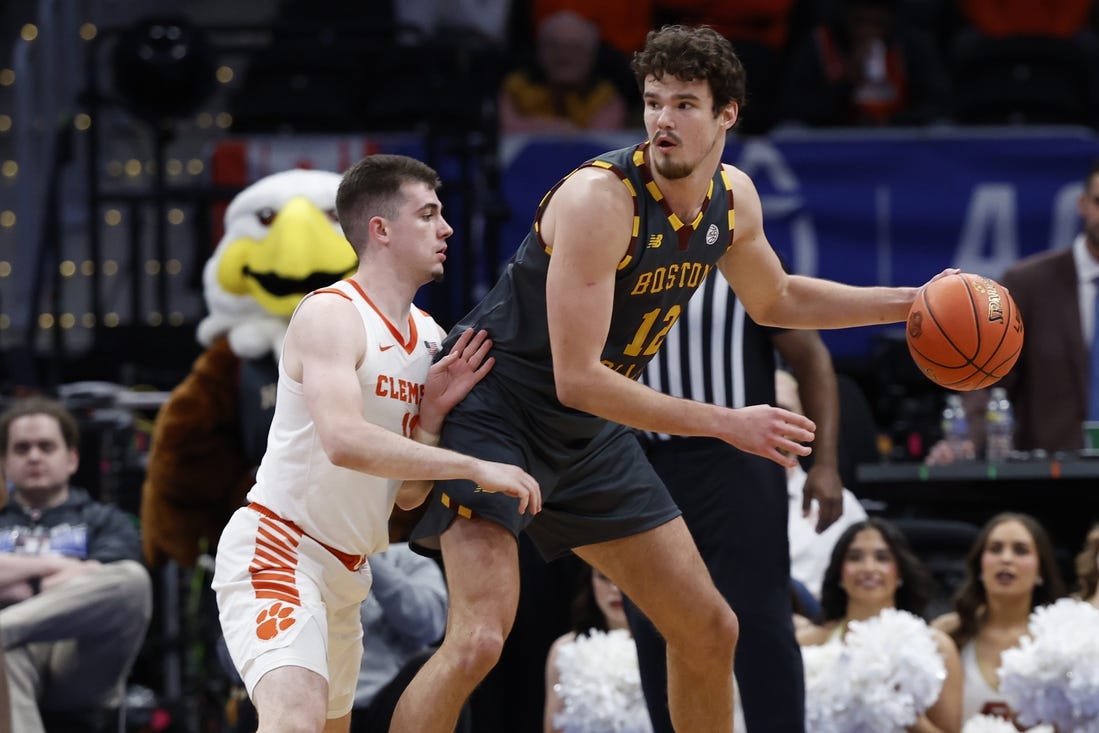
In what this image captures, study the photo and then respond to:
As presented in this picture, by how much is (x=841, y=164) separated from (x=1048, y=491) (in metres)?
2.45

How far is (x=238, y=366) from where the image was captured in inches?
253

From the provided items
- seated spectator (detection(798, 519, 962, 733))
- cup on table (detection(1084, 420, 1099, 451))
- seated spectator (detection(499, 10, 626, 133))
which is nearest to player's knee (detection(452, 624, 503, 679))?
seated spectator (detection(798, 519, 962, 733))

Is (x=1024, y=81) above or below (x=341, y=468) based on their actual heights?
A: above

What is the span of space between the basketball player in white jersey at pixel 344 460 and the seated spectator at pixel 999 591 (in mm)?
2625

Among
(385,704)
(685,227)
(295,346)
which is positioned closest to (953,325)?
(685,227)

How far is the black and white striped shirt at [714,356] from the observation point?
5.36 metres

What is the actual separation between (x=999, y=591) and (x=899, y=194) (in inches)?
122

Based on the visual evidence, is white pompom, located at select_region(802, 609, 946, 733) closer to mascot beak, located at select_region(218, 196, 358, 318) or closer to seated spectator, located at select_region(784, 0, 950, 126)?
mascot beak, located at select_region(218, 196, 358, 318)

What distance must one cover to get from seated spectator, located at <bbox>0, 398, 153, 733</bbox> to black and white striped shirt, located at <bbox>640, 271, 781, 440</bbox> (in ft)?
7.04

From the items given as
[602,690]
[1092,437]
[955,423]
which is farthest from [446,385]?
[955,423]

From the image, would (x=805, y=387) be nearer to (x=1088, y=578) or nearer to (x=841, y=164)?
(x=1088, y=578)

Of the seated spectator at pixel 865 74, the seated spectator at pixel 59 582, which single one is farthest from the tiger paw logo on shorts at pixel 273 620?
the seated spectator at pixel 865 74

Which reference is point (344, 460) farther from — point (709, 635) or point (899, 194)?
point (899, 194)

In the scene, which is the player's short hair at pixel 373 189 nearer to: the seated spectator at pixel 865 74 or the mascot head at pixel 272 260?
the mascot head at pixel 272 260
